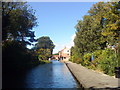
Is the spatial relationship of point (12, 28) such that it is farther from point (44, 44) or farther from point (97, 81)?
point (44, 44)

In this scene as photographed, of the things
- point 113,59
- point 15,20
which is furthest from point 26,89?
point 15,20

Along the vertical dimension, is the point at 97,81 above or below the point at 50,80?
above

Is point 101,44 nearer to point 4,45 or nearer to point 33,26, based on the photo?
point 4,45

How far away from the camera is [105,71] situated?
20.2 m

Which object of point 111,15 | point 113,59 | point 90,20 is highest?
point 90,20

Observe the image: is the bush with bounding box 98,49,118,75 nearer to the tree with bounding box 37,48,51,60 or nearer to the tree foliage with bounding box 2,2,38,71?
the tree foliage with bounding box 2,2,38,71

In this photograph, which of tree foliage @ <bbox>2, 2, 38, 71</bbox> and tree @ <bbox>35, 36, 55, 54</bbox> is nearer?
tree foliage @ <bbox>2, 2, 38, 71</bbox>

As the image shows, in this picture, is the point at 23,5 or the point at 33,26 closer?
the point at 23,5

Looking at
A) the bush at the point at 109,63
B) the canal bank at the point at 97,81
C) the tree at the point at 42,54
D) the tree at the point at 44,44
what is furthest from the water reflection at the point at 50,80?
the tree at the point at 44,44

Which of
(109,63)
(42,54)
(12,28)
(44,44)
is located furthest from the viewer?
(44,44)

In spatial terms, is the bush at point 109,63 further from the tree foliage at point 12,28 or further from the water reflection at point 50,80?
the tree foliage at point 12,28

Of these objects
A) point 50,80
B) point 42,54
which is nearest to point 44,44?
point 42,54

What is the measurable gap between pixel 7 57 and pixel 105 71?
1359 cm

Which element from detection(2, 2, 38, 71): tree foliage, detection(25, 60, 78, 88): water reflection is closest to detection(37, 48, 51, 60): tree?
detection(2, 2, 38, 71): tree foliage
